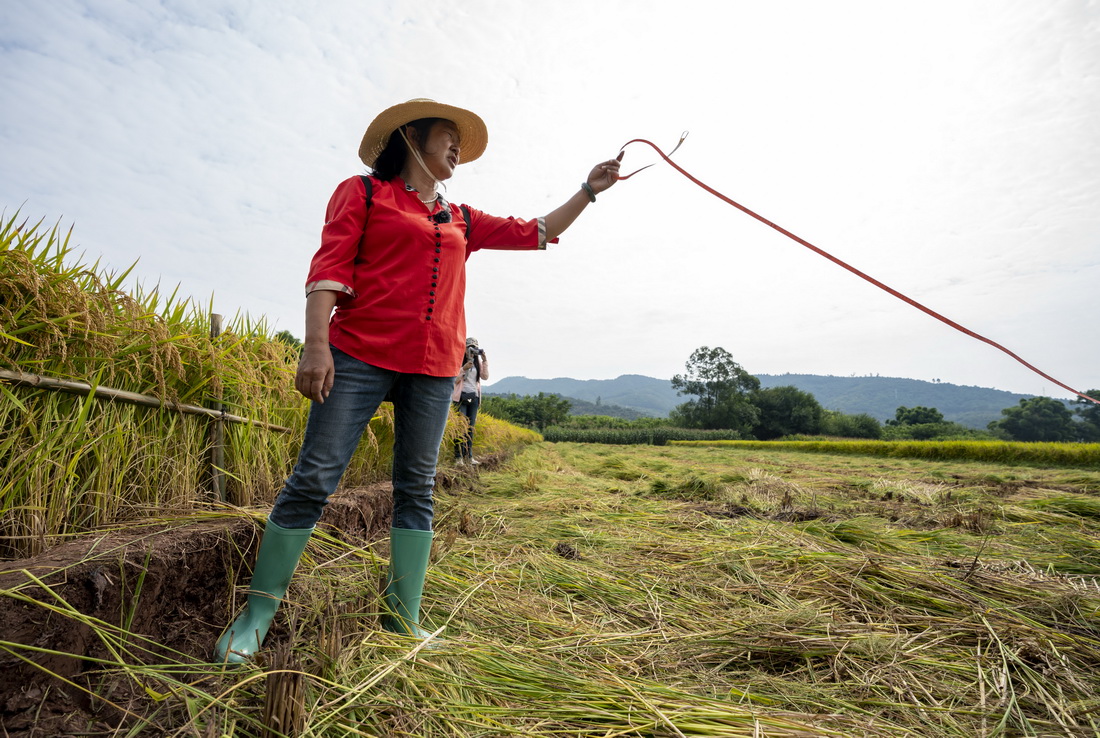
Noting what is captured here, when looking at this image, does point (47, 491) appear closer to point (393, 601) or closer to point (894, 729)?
point (393, 601)

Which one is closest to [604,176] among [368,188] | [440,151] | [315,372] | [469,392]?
[440,151]

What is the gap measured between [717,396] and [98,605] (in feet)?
223

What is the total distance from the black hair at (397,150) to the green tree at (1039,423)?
5618 cm

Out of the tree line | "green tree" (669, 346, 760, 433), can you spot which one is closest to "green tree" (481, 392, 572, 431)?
the tree line

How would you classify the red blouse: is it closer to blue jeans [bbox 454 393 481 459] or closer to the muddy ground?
the muddy ground

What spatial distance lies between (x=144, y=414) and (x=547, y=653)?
5.17ft

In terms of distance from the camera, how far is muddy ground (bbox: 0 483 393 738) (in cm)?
98

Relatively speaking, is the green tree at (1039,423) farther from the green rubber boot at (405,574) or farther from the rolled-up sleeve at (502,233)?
the green rubber boot at (405,574)

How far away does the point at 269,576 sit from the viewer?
53.4 inches

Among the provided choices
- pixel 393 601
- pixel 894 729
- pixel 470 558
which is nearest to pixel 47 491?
pixel 393 601

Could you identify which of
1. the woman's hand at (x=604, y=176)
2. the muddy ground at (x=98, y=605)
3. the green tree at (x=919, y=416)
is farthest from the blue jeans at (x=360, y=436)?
the green tree at (x=919, y=416)

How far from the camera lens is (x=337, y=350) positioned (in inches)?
56.4

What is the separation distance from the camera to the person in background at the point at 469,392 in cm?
570

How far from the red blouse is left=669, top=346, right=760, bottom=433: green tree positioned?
57.2m
